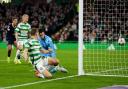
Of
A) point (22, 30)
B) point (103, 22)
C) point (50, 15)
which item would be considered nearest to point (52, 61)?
point (22, 30)

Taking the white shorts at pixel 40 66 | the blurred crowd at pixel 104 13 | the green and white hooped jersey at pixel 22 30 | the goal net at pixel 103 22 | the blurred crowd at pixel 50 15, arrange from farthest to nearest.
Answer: the blurred crowd at pixel 50 15 → the green and white hooped jersey at pixel 22 30 → the blurred crowd at pixel 104 13 → the goal net at pixel 103 22 → the white shorts at pixel 40 66

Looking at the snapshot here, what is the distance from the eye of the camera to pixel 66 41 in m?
40.3

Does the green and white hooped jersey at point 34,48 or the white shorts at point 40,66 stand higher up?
the green and white hooped jersey at point 34,48

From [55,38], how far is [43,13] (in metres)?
8.29

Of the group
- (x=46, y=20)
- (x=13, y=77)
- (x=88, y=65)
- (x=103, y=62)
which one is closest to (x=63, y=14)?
(x=46, y=20)

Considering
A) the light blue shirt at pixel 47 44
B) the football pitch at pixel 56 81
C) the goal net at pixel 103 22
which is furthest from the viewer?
the goal net at pixel 103 22

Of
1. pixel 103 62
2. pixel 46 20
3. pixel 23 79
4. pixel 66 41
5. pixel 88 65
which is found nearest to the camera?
pixel 23 79

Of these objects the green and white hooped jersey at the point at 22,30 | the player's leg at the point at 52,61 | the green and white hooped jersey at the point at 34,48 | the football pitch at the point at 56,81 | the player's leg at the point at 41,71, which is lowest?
the football pitch at the point at 56,81

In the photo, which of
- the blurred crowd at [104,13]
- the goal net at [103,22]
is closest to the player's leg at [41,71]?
the goal net at [103,22]

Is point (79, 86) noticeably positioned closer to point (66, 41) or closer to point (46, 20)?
point (66, 41)

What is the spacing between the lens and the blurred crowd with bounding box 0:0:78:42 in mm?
42225

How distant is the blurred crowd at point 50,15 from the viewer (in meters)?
42.2

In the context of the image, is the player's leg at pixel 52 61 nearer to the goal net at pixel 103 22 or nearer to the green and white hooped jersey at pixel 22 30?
the goal net at pixel 103 22

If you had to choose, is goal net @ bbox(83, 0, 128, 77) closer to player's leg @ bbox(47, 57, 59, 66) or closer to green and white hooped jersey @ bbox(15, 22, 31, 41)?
player's leg @ bbox(47, 57, 59, 66)
